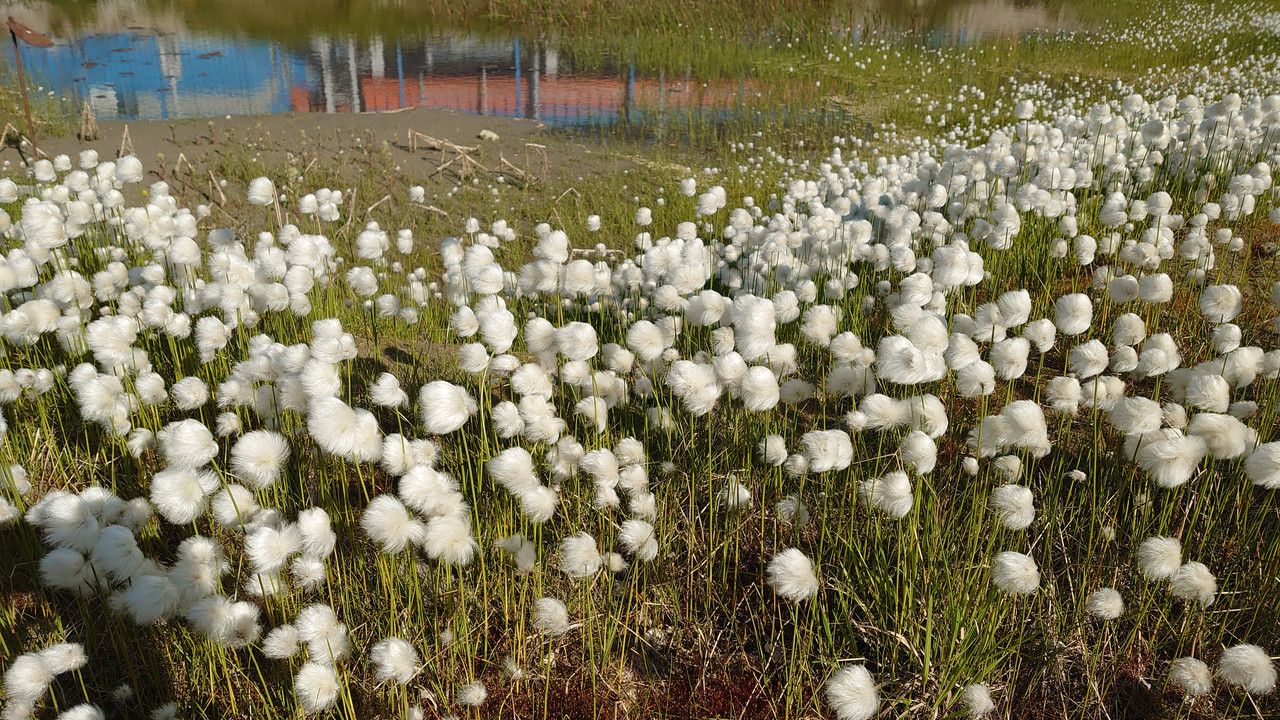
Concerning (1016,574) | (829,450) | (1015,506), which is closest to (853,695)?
(1016,574)

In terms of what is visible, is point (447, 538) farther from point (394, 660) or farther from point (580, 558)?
point (580, 558)

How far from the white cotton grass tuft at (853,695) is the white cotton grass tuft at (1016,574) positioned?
1.55 feet

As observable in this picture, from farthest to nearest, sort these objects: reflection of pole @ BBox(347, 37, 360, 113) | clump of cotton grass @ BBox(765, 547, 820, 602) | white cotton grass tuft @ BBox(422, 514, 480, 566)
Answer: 1. reflection of pole @ BBox(347, 37, 360, 113)
2. clump of cotton grass @ BBox(765, 547, 820, 602)
3. white cotton grass tuft @ BBox(422, 514, 480, 566)

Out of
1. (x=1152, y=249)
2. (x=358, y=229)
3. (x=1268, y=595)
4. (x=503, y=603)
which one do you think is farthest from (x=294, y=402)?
(x=358, y=229)

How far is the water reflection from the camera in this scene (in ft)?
44.5

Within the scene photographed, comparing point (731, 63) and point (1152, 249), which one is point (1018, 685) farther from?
point (731, 63)

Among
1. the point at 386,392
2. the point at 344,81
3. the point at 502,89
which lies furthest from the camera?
the point at 344,81

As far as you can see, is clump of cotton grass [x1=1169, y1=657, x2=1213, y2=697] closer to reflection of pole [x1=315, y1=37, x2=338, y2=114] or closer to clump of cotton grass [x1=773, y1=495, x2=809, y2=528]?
clump of cotton grass [x1=773, y1=495, x2=809, y2=528]

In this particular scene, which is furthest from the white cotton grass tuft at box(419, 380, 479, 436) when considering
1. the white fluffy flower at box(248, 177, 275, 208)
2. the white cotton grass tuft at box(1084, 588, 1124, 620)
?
the white fluffy flower at box(248, 177, 275, 208)

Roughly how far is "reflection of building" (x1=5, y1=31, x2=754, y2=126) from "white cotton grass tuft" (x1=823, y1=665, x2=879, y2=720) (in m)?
11.9

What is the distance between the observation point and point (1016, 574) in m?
2.01

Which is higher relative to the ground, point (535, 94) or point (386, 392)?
point (535, 94)

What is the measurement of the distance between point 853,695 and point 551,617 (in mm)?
865

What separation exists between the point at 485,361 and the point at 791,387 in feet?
3.76
